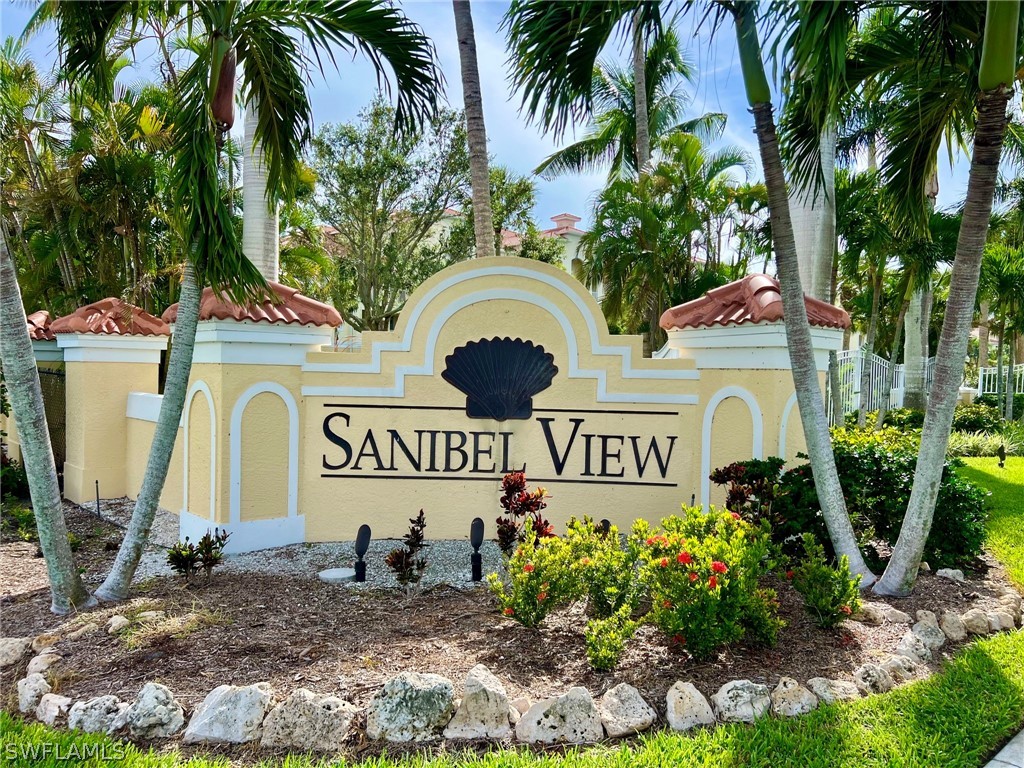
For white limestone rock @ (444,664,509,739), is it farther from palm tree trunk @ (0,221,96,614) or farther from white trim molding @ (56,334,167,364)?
white trim molding @ (56,334,167,364)

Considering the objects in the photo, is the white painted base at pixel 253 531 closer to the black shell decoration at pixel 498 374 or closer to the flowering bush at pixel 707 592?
the black shell decoration at pixel 498 374

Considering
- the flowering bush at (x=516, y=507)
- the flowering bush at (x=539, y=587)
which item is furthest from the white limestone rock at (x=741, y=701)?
the flowering bush at (x=516, y=507)

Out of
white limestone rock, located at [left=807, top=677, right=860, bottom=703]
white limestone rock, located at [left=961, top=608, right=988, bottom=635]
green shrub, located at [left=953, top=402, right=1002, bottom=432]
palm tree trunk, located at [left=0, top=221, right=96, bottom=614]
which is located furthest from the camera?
green shrub, located at [left=953, top=402, right=1002, bottom=432]

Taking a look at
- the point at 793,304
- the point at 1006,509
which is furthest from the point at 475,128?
the point at 1006,509

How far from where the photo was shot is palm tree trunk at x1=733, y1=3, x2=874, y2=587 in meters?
4.62

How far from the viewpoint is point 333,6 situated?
16.1 ft

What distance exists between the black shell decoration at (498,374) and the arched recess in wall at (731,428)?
1.60 meters

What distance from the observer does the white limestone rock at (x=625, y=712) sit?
10.5 ft

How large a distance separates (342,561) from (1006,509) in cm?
748

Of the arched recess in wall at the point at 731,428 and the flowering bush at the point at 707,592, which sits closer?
the flowering bush at the point at 707,592

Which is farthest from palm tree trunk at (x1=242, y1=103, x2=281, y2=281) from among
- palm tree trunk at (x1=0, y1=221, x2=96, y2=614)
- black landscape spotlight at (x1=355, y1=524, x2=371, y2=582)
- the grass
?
the grass

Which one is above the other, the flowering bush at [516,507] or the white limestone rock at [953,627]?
the flowering bush at [516,507]

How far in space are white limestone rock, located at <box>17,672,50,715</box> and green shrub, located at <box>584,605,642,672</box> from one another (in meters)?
2.75

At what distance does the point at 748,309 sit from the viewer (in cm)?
600
